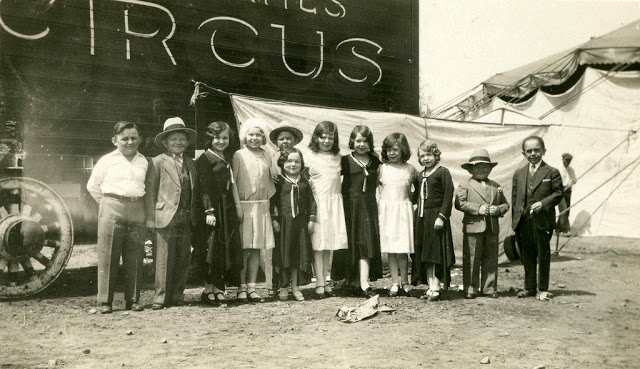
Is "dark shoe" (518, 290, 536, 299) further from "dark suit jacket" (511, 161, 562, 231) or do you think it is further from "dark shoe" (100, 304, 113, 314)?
"dark shoe" (100, 304, 113, 314)

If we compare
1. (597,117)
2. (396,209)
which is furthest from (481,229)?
(597,117)

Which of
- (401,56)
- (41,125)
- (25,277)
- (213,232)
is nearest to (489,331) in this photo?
(213,232)

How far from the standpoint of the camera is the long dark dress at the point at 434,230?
17.4ft

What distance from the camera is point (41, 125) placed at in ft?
19.7

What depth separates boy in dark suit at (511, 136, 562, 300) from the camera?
537 cm

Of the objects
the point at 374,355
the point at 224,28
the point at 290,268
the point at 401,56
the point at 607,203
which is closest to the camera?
the point at 374,355

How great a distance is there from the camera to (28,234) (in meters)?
4.84

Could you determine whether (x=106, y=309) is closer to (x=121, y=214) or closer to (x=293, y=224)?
(x=121, y=214)

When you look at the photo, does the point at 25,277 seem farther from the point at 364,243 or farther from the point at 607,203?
the point at 607,203

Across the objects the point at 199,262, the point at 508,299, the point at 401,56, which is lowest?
the point at 508,299

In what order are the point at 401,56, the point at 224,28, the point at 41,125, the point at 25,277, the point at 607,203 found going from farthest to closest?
the point at 607,203, the point at 401,56, the point at 224,28, the point at 41,125, the point at 25,277

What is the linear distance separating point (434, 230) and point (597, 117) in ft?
19.5

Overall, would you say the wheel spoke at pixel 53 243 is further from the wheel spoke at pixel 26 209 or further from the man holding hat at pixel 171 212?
the man holding hat at pixel 171 212

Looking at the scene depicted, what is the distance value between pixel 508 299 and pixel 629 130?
550 centimetres
